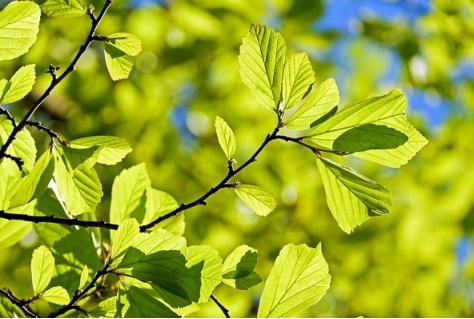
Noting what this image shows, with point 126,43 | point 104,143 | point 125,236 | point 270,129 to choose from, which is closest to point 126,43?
point 126,43

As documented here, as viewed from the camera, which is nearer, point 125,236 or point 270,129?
point 125,236

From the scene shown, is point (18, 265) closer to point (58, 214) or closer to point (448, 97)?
point (58, 214)

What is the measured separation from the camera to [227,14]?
2.46 metres

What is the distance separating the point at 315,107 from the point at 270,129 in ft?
7.19

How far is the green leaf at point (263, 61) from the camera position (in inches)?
29.5

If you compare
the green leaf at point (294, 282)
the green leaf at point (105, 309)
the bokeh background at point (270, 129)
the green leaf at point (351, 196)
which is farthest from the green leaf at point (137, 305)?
the bokeh background at point (270, 129)

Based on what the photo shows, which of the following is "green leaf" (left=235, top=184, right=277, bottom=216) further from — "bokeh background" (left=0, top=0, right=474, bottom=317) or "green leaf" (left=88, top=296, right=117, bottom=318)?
"bokeh background" (left=0, top=0, right=474, bottom=317)

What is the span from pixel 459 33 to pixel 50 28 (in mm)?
1654

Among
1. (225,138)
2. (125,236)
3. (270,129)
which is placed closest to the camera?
(125,236)

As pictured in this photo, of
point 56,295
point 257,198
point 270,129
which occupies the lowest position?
point 270,129

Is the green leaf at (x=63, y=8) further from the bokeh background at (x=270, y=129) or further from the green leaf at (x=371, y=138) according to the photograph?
the bokeh background at (x=270, y=129)

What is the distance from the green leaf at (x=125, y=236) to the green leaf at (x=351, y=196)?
0.25m

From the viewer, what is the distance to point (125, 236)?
2.28 feet

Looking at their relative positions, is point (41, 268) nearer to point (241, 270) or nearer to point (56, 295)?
point (56, 295)
